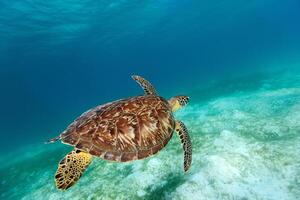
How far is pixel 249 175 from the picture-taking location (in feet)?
16.7

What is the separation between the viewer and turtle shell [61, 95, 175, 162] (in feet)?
14.1

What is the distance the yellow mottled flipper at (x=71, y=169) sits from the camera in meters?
3.86

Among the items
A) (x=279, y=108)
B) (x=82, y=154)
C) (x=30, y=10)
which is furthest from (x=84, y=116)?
(x=30, y=10)

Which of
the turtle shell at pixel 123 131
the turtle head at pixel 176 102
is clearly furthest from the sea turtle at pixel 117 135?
the turtle head at pixel 176 102

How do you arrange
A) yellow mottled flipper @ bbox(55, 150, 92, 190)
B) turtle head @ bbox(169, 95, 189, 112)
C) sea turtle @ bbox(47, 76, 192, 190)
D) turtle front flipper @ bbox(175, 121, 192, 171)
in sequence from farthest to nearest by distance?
turtle head @ bbox(169, 95, 189, 112)
turtle front flipper @ bbox(175, 121, 192, 171)
sea turtle @ bbox(47, 76, 192, 190)
yellow mottled flipper @ bbox(55, 150, 92, 190)

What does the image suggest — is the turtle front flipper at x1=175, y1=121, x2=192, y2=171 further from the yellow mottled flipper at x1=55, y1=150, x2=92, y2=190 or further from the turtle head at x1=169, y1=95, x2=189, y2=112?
the yellow mottled flipper at x1=55, y1=150, x2=92, y2=190

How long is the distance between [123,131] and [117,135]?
0.13 metres

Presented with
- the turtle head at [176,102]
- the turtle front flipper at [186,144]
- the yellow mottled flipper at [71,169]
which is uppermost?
the turtle head at [176,102]

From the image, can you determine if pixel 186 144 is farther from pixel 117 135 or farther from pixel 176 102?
pixel 117 135

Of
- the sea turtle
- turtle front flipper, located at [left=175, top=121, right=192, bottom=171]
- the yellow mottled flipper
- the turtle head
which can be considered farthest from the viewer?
the turtle head

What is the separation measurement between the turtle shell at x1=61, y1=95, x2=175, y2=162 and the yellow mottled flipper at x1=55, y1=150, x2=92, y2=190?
0.18m

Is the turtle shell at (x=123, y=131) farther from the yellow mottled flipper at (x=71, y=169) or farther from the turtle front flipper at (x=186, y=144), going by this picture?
the turtle front flipper at (x=186, y=144)

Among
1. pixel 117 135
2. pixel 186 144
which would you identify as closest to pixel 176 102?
pixel 186 144

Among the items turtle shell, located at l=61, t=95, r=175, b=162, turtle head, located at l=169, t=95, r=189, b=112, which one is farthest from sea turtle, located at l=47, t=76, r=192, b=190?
turtle head, located at l=169, t=95, r=189, b=112
